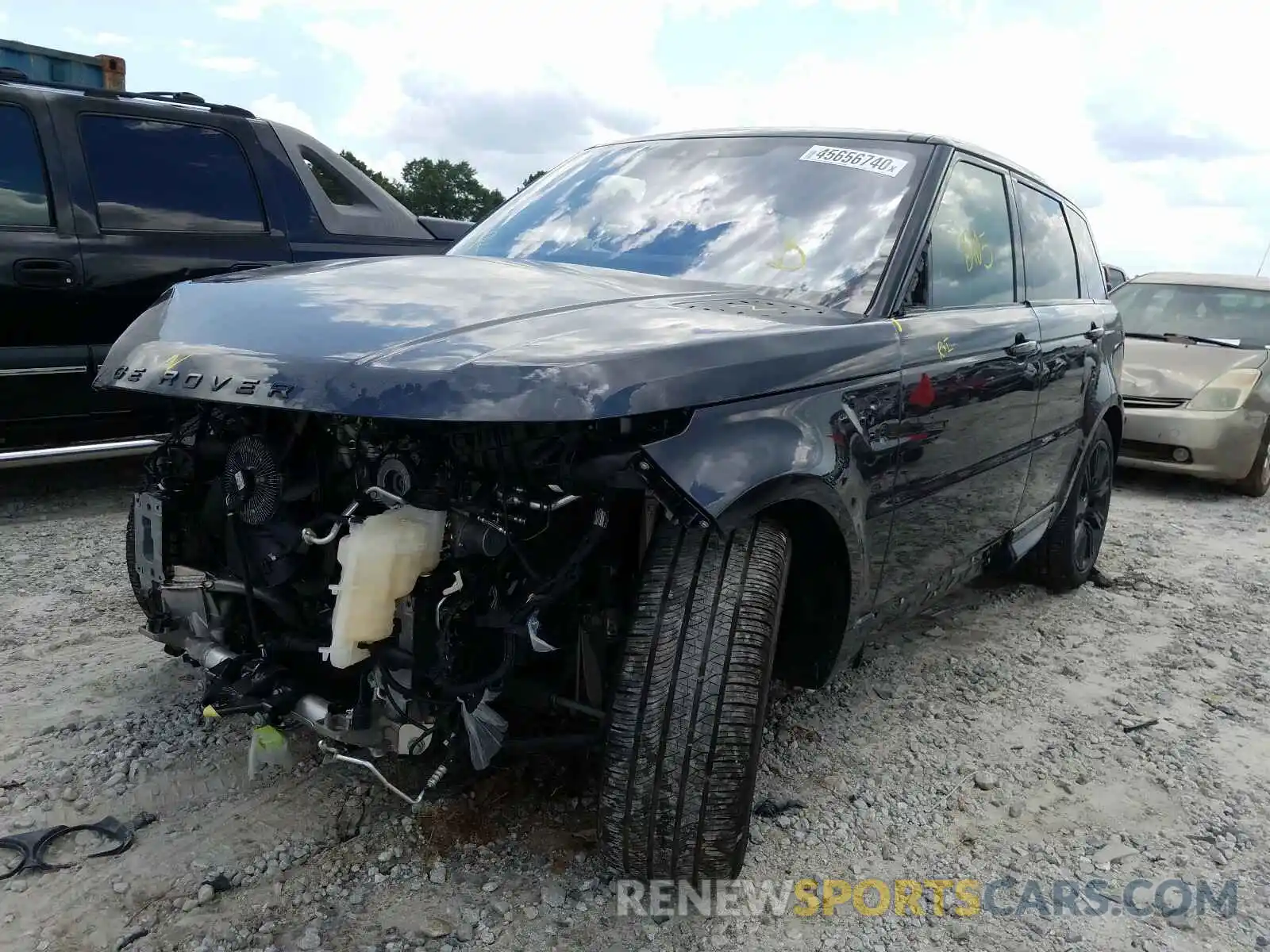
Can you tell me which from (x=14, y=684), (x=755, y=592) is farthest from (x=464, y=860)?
(x=14, y=684)

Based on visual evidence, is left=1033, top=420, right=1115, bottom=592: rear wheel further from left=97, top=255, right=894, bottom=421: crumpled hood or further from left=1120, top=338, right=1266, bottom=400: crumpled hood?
left=1120, top=338, right=1266, bottom=400: crumpled hood

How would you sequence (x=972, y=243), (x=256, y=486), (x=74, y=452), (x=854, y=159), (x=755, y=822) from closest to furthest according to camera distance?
1. (x=256, y=486)
2. (x=755, y=822)
3. (x=854, y=159)
4. (x=972, y=243)
5. (x=74, y=452)

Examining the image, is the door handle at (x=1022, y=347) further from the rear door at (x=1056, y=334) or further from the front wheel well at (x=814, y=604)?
the front wheel well at (x=814, y=604)

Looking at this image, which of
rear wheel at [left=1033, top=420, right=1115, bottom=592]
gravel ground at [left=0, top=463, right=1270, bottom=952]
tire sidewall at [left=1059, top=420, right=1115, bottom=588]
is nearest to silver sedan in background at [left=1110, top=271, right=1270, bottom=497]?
rear wheel at [left=1033, top=420, right=1115, bottom=592]

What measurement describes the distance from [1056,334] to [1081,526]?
1263mm

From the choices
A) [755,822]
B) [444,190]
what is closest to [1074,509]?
[755,822]

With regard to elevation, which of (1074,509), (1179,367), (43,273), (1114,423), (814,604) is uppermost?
(43,273)

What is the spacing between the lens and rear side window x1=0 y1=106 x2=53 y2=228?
439cm

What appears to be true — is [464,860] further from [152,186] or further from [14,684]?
[152,186]

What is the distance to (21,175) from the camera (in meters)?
4.44

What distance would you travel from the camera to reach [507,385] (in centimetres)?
176

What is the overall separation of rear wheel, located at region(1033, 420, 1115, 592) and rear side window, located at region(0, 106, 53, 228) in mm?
4697

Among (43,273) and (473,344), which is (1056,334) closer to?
(473,344)

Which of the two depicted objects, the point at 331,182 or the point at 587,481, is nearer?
the point at 587,481
